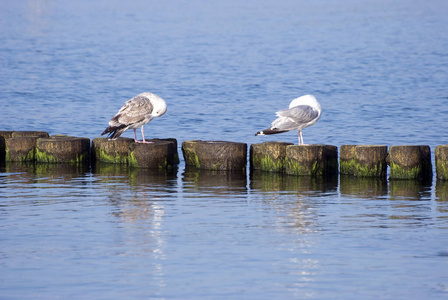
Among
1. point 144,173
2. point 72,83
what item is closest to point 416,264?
point 144,173

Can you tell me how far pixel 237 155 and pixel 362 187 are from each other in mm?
2519

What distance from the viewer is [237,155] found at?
624 inches

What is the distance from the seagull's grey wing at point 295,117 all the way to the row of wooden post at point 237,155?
341 millimetres

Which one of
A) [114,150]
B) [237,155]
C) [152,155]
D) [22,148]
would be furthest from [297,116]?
[22,148]

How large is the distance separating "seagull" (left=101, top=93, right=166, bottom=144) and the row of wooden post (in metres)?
0.34

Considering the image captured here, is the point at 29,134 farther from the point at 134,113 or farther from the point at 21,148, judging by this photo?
the point at 134,113

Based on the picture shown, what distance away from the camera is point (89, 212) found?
12.1 m

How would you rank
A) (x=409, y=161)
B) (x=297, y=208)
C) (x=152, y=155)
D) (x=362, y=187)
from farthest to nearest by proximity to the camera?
(x=152, y=155), (x=409, y=161), (x=362, y=187), (x=297, y=208)

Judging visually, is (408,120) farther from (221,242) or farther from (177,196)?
(221,242)

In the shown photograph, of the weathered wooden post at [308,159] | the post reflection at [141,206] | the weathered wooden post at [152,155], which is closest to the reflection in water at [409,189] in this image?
the weathered wooden post at [308,159]

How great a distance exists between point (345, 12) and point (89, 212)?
284 ft

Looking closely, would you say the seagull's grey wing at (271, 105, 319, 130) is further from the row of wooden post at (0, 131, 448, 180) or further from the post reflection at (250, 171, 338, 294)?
the post reflection at (250, 171, 338, 294)

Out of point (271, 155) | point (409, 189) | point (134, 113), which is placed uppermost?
point (134, 113)

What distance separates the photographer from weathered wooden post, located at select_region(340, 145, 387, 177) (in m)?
14.9
